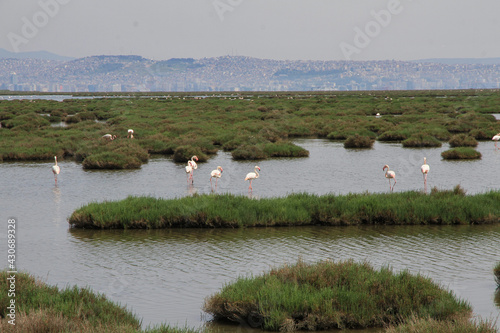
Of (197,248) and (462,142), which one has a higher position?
(462,142)

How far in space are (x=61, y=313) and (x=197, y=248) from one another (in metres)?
6.64

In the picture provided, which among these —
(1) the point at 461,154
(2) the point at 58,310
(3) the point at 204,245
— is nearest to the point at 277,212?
(3) the point at 204,245

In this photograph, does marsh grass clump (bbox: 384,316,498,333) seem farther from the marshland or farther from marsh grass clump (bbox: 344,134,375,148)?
marsh grass clump (bbox: 344,134,375,148)

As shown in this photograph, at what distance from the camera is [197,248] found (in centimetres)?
1377

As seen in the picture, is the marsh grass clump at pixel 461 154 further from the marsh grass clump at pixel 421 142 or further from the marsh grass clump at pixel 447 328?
the marsh grass clump at pixel 447 328

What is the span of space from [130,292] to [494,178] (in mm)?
18978

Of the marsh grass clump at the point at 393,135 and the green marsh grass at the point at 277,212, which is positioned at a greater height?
the marsh grass clump at the point at 393,135

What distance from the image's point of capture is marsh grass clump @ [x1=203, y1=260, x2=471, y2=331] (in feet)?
27.7

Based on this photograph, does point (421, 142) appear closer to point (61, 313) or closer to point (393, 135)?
point (393, 135)

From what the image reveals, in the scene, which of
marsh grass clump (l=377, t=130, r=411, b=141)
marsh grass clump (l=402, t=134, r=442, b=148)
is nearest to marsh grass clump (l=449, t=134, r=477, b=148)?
marsh grass clump (l=402, t=134, r=442, b=148)

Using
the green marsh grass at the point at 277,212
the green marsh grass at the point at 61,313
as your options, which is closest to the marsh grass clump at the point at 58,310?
the green marsh grass at the point at 61,313

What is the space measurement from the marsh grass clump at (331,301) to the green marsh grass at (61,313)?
98 centimetres

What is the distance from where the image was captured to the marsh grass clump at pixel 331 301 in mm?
8430

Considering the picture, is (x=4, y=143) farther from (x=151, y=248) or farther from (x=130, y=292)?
(x=130, y=292)
